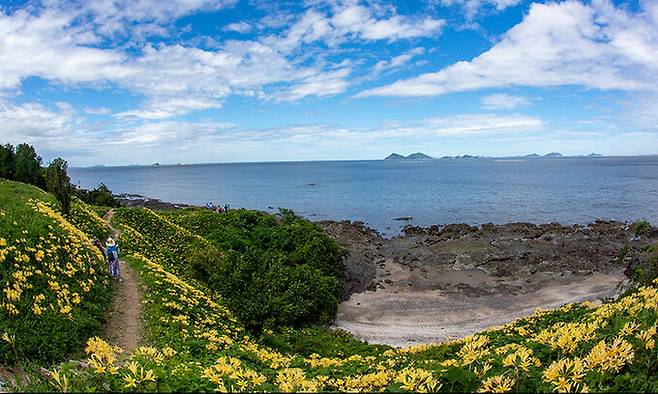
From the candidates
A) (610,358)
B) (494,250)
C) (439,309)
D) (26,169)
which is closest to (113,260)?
(610,358)

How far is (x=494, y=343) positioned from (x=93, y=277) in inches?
515

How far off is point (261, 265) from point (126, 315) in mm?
11533

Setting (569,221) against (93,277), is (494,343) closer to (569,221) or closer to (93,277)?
(93,277)

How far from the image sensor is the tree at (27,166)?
49.1m

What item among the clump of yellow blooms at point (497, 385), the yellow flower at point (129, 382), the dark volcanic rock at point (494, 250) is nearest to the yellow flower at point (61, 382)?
the yellow flower at point (129, 382)

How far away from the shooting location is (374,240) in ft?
174

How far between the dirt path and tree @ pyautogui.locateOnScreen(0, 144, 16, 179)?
43.2 meters

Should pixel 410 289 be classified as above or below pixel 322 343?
below

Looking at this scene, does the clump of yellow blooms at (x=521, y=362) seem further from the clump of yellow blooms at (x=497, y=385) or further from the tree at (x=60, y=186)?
the tree at (x=60, y=186)

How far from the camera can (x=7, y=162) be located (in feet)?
161

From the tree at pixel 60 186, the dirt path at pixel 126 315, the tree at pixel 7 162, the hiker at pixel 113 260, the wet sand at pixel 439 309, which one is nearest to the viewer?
the dirt path at pixel 126 315

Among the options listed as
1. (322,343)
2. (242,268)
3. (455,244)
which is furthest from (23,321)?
(455,244)

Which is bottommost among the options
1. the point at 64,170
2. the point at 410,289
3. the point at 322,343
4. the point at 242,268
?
the point at 410,289

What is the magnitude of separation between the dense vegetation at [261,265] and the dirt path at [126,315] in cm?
483
